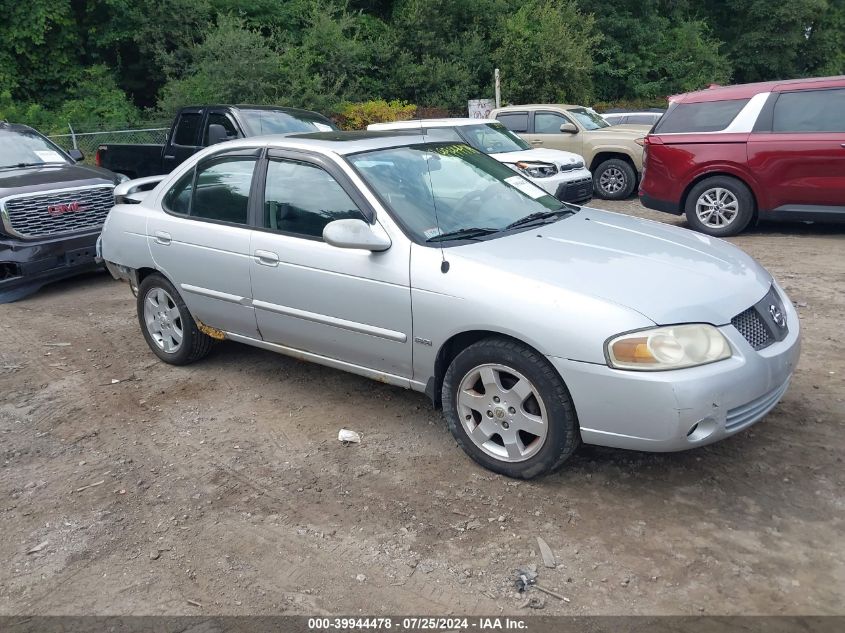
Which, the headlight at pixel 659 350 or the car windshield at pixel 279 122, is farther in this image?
the car windshield at pixel 279 122

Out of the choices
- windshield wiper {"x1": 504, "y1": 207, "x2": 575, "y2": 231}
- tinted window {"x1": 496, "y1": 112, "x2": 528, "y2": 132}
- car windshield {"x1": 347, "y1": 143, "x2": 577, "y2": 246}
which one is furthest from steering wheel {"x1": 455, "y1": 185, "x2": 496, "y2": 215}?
tinted window {"x1": 496, "y1": 112, "x2": 528, "y2": 132}

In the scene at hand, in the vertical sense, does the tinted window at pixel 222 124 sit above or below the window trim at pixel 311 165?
below

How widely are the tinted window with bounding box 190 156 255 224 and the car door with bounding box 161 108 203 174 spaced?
5499 mm

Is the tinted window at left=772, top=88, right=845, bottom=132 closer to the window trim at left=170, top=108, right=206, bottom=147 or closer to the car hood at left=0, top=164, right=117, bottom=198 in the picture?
the window trim at left=170, top=108, right=206, bottom=147

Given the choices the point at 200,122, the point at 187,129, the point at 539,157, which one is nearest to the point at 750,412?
the point at 539,157

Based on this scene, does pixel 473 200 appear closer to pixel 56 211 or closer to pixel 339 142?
pixel 339 142

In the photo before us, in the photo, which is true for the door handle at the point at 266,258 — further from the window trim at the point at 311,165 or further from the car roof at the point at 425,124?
the car roof at the point at 425,124

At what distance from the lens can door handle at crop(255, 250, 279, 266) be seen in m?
4.71

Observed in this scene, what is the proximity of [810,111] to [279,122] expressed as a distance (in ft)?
21.4

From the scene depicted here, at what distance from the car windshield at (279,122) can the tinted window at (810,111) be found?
18.4 feet

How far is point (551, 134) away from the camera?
46.5ft

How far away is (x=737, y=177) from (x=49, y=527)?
27.3 feet

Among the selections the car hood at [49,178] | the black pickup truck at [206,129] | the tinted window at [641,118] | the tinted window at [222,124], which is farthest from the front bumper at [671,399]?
the tinted window at [641,118]

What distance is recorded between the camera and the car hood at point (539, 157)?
1122cm
